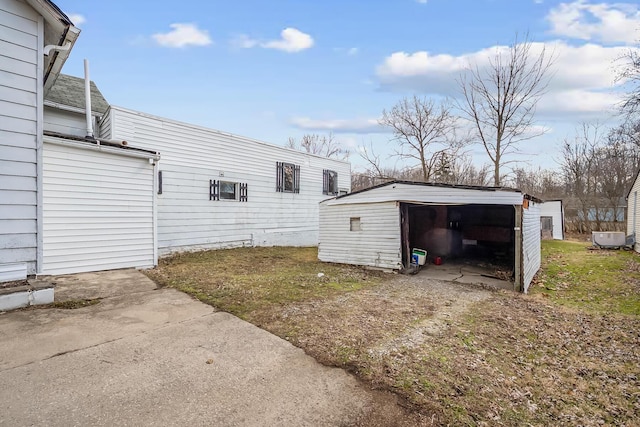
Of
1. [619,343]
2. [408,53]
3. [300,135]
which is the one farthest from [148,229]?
[300,135]

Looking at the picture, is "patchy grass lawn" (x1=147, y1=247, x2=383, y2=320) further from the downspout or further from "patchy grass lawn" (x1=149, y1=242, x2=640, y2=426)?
the downspout

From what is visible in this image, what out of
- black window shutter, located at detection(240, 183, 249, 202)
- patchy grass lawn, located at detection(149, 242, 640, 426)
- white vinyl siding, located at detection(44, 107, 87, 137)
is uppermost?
white vinyl siding, located at detection(44, 107, 87, 137)

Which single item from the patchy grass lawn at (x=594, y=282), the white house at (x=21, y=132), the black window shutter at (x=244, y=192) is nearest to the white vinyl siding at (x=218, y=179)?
the black window shutter at (x=244, y=192)

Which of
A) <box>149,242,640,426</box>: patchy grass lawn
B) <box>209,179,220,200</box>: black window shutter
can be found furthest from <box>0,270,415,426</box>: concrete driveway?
<box>209,179,220,200</box>: black window shutter

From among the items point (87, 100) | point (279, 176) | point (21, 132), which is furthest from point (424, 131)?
point (21, 132)

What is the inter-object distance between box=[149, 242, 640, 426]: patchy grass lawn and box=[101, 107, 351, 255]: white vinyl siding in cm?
250

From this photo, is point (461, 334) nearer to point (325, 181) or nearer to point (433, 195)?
point (433, 195)

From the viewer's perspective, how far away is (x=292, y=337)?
12.0 ft

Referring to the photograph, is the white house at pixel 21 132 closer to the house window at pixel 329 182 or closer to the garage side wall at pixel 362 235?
the garage side wall at pixel 362 235

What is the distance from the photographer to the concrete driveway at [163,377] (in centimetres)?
218

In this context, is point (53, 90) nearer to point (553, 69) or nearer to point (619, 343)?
point (619, 343)

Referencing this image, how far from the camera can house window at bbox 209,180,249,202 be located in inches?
422

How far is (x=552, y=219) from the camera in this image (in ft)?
61.4

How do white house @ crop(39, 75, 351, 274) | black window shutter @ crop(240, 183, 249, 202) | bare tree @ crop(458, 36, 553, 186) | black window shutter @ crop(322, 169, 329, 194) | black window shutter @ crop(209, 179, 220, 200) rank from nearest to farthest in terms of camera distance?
1. white house @ crop(39, 75, 351, 274)
2. black window shutter @ crop(209, 179, 220, 200)
3. black window shutter @ crop(240, 183, 249, 202)
4. black window shutter @ crop(322, 169, 329, 194)
5. bare tree @ crop(458, 36, 553, 186)
